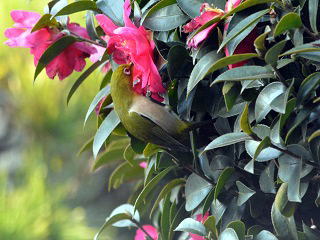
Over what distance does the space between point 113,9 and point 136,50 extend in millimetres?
108

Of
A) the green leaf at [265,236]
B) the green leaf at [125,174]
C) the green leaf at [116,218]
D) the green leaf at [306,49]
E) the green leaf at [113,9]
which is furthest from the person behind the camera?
the green leaf at [125,174]

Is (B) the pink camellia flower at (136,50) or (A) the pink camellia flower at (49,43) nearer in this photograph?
(B) the pink camellia flower at (136,50)

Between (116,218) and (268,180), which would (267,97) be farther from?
(116,218)

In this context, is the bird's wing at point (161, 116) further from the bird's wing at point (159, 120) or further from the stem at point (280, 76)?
the stem at point (280, 76)

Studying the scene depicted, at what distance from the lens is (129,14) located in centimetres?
74

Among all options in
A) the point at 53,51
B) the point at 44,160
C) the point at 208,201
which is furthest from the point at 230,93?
the point at 44,160

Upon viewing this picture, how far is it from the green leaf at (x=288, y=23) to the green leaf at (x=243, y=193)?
0.19m

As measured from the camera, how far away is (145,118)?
2.34ft

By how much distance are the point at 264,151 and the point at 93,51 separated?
320 millimetres

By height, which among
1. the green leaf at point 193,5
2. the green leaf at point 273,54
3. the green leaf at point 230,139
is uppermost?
the green leaf at point 193,5

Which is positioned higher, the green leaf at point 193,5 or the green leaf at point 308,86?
the green leaf at point 193,5

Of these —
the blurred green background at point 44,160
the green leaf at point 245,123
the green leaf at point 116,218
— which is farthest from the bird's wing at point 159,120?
the blurred green background at point 44,160

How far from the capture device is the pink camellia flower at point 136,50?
A: 696mm

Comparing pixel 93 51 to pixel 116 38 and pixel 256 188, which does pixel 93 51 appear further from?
pixel 256 188
